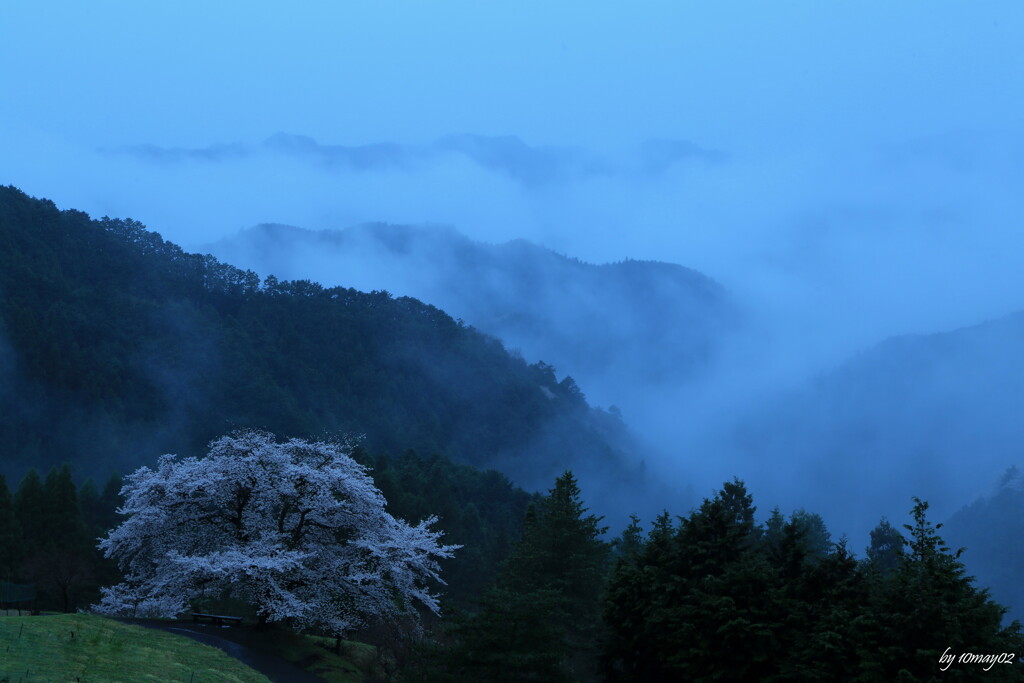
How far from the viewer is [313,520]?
26156 mm

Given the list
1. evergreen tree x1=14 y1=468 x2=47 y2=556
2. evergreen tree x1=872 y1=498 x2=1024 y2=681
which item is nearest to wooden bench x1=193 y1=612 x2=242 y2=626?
evergreen tree x1=872 y1=498 x2=1024 y2=681

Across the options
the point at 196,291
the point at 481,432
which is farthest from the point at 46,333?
the point at 481,432

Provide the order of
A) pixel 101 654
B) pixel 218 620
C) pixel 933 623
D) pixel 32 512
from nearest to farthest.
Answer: pixel 101 654
pixel 933 623
pixel 218 620
pixel 32 512

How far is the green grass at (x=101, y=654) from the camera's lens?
14680 mm

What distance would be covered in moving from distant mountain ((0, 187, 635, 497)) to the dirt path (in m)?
61.6

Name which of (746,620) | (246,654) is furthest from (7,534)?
(746,620)

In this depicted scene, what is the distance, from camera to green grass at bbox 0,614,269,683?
14.7 metres

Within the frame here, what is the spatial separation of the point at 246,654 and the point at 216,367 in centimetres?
9222

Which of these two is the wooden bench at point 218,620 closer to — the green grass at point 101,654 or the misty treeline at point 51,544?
the green grass at point 101,654

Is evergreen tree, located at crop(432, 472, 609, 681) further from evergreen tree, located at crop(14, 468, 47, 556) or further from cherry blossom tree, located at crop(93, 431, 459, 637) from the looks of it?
evergreen tree, located at crop(14, 468, 47, 556)

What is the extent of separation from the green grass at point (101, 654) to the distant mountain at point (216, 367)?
2566 inches

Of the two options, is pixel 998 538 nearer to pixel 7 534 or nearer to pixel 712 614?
pixel 7 534

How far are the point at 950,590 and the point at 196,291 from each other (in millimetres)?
118239

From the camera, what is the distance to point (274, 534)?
2483cm
